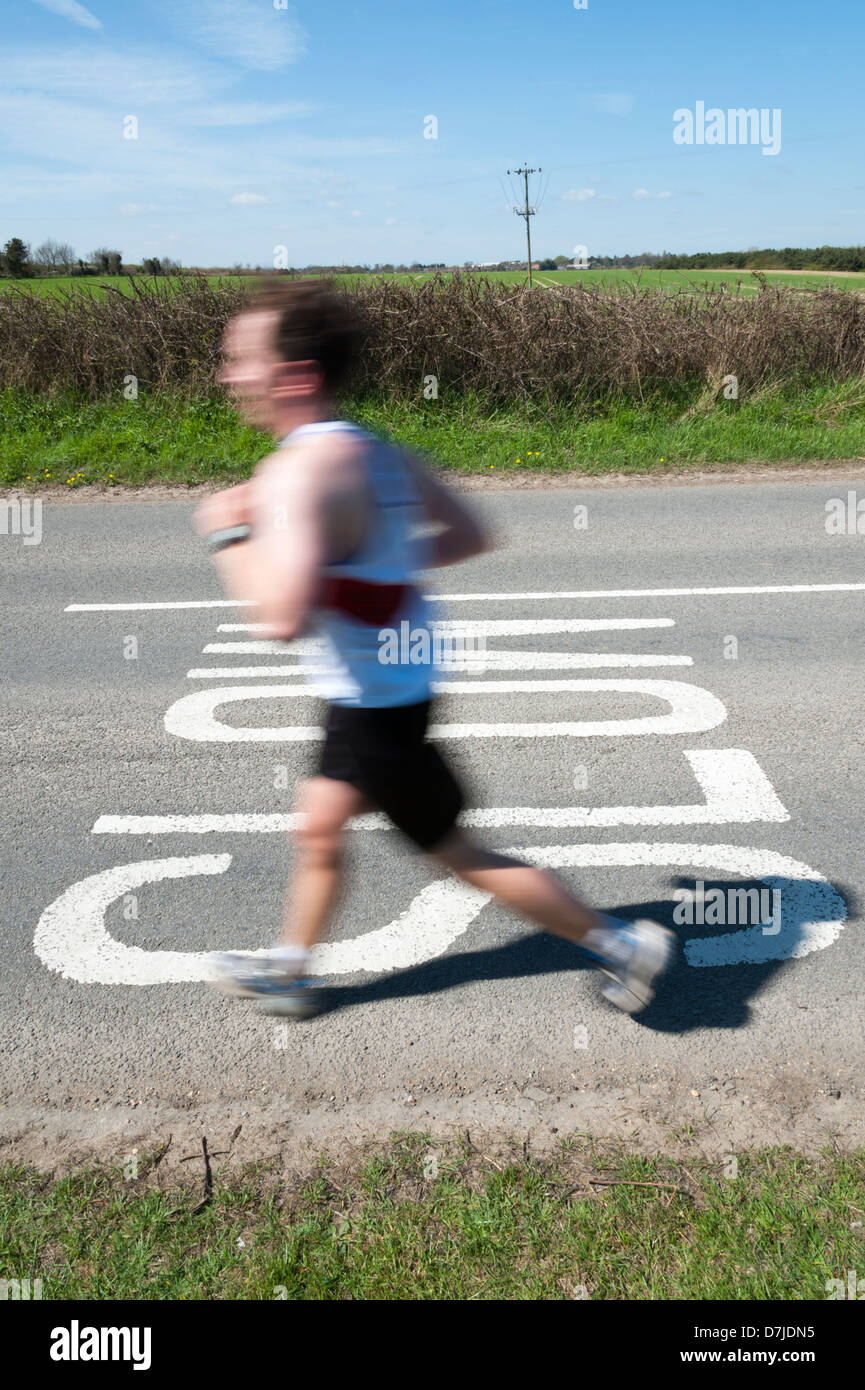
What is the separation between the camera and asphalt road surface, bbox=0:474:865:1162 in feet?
9.14

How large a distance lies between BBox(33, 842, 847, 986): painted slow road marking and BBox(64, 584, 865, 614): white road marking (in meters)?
A: 3.27

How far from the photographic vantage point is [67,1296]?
7.23ft

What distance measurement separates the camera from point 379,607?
2.45 metres

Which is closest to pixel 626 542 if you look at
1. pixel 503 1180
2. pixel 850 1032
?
pixel 850 1032

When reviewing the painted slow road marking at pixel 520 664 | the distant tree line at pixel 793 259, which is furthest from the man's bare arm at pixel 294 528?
the distant tree line at pixel 793 259

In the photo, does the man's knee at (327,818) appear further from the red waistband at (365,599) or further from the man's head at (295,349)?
the man's head at (295,349)

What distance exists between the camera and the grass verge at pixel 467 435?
11117 millimetres

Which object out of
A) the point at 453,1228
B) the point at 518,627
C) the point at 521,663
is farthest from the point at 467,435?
the point at 453,1228

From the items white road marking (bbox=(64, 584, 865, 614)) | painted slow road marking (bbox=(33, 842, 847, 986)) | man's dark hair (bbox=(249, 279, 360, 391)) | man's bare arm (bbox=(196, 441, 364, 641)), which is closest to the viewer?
man's bare arm (bbox=(196, 441, 364, 641))

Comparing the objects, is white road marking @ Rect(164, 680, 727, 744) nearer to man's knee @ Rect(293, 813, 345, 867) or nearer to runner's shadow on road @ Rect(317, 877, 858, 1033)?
runner's shadow on road @ Rect(317, 877, 858, 1033)

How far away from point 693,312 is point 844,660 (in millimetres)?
8852

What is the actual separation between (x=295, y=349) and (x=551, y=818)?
2.40m

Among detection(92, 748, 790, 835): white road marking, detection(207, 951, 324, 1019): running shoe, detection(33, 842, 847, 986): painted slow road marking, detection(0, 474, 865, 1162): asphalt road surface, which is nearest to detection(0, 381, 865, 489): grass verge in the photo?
detection(0, 474, 865, 1162): asphalt road surface

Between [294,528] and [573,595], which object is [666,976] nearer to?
[294,528]
